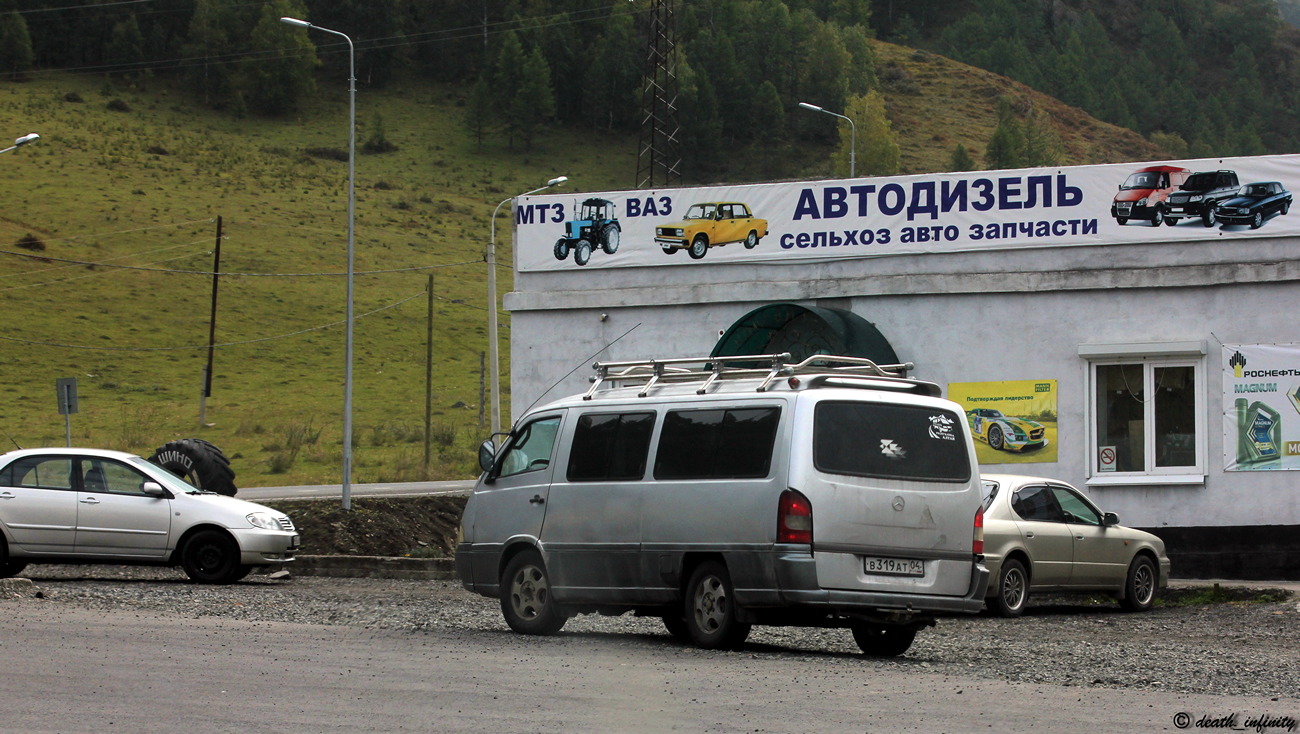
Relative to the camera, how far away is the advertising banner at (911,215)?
20.2 meters

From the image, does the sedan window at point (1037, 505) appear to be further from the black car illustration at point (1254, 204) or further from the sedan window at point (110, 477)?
the sedan window at point (110, 477)

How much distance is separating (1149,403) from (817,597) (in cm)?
1121

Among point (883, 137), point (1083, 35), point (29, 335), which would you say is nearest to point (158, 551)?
point (29, 335)

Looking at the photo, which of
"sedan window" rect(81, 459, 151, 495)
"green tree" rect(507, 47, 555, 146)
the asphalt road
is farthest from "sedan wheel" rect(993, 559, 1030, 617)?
"green tree" rect(507, 47, 555, 146)

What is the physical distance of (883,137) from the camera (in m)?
115

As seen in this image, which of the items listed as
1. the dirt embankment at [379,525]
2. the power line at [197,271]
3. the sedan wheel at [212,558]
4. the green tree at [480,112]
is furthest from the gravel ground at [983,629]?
the green tree at [480,112]

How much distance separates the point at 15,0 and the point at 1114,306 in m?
138

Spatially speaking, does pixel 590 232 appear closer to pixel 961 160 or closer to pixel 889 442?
pixel 889 442

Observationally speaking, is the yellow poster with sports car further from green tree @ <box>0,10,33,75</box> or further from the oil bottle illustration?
green tree @ <box>0,10,33,75</box>

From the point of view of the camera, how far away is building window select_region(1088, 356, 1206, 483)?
66.3ft

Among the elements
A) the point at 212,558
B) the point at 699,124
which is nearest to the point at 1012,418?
the point at 212,558

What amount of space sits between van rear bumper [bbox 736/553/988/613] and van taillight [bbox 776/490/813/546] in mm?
131

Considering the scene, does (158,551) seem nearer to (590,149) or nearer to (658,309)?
(658,309)

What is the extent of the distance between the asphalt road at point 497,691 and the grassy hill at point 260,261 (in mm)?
32628
